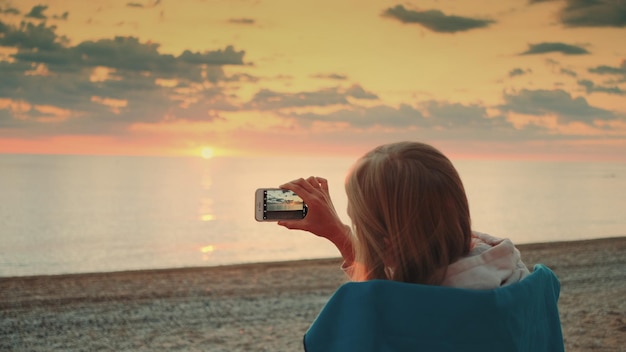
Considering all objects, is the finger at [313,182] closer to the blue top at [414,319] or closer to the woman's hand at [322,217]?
the woman's hand at [322,217]

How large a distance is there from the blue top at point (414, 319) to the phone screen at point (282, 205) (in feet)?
1.97

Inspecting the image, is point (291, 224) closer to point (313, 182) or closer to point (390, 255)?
point (313, 182)

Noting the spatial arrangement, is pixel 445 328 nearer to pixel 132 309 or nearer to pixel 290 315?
pixel 290 315

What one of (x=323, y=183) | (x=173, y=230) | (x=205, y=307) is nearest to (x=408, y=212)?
(x=323, y=183)

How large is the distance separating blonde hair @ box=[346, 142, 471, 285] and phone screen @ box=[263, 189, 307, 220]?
497 mm

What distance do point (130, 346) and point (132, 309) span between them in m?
1.71

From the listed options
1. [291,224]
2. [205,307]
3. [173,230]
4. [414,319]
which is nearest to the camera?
[414,319]

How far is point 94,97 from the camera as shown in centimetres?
7181

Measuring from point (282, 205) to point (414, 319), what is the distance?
709 millimetres

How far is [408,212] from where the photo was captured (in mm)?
1398

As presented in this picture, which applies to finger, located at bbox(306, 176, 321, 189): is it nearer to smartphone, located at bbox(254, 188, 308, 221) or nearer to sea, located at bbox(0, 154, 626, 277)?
smartphone, located at bbox(254, 188, 308, 221)

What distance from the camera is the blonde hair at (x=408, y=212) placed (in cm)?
140

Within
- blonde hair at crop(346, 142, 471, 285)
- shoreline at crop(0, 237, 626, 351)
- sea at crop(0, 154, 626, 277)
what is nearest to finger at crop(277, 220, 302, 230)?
blonde hair at crop(346, 142, 471, 285)

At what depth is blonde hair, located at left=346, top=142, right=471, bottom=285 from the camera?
4.58 feet
